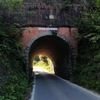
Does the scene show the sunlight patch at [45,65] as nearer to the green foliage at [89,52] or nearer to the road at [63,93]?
the green foliage at [89,52]

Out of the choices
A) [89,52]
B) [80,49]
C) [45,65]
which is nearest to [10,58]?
[89,52]

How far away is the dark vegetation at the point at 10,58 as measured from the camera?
17.3 metres

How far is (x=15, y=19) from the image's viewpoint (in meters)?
29.7

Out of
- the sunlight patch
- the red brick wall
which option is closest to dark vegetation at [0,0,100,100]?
the red brick wall

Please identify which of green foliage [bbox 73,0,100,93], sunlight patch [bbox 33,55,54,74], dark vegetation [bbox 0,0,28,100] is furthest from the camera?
sunlight patch [bbox 33,55,54,74]

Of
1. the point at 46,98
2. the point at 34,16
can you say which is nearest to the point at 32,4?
the point at 34,16

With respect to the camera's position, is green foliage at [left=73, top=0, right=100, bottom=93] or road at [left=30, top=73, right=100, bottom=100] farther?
green foliage at [left=73, top=0, right=100, bottom=93]

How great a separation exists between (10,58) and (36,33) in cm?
687

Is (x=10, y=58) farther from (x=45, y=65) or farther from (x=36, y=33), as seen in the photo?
(x=45, y=65)

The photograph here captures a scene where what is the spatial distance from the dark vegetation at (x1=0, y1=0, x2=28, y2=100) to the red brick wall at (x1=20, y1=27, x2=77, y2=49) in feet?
4.69

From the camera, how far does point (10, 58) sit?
25188 mm

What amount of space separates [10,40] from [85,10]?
828 centimetres

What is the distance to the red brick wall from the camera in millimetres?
31375

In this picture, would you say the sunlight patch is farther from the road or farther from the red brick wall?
the road
